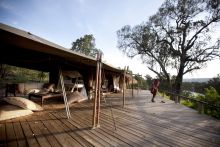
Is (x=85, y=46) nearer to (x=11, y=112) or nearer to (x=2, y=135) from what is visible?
(x=11, y=112)

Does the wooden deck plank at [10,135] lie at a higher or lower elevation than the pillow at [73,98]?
lower

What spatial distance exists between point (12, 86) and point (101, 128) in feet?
22.3

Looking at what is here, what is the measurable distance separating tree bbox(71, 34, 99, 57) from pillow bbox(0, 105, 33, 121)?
3458 cm

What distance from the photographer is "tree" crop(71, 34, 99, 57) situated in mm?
39281

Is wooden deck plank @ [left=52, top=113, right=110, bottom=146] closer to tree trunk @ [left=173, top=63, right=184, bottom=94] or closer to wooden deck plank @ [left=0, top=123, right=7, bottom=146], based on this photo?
wooden deck plank @ [left=0, top=123, right=7, bottom=146]

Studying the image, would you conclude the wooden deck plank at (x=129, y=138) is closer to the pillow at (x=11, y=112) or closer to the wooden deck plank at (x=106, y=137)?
the wooden deck plank at (x=106, y=137)

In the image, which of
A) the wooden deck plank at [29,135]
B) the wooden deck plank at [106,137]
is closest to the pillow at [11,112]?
the wooden deck plank at [29,135]

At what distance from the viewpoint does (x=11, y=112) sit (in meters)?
4.86

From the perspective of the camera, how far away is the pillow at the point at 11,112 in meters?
4.66

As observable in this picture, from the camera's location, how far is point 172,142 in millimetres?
3756

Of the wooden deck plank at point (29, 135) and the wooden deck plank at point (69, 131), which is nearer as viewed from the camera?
the wooden deck plank at point (29, 135)

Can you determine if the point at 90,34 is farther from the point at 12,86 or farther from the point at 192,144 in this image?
the point at 192,144

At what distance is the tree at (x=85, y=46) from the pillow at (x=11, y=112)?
3458cm

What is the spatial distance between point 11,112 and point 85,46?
3558cm
